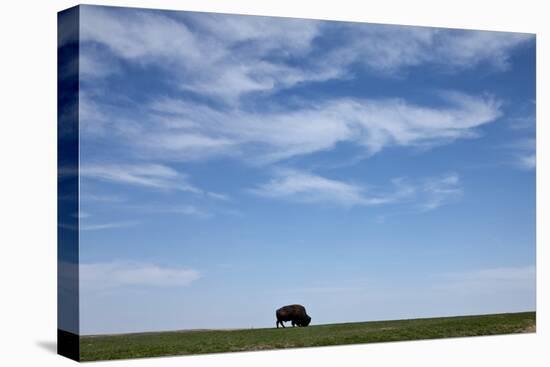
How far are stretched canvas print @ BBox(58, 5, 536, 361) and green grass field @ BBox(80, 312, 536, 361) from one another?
5 cm

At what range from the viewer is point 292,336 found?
83.7ft

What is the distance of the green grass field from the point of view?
925 inches

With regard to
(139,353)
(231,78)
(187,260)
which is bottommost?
(139,353)

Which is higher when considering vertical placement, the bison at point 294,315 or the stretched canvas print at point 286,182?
the stretched canvas print at point 286,182

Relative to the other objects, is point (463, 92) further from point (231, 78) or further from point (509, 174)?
point (231, 78)

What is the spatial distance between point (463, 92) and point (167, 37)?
7857 mm

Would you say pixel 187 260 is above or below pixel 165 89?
below

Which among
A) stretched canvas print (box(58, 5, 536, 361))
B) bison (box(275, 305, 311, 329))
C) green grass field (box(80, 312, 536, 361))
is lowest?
green grass field (box(80, 312, 536, 361))

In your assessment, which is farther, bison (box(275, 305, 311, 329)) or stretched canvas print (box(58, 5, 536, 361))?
bison (box(275, 305, 311, 329))

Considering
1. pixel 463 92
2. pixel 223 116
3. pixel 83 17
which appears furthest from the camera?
pixel 463 92

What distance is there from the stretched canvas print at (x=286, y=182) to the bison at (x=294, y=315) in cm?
6

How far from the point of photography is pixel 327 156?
26.0 metres

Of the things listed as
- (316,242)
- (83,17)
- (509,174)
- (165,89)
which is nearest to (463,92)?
(509,174)

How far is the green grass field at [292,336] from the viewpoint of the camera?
23.5 m
